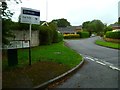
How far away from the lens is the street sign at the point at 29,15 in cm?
1111

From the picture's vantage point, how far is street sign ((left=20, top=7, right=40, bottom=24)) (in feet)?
36.5

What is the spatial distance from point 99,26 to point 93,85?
4304 inches

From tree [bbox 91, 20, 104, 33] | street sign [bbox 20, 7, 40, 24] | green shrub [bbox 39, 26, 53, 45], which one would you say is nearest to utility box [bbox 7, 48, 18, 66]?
street sign [bbox 20, 7, 40, 24]

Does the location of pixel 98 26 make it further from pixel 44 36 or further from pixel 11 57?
pixel 11 57

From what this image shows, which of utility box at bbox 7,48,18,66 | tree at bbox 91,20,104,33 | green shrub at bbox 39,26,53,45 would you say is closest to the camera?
utility box at bbox 7,48,18,66

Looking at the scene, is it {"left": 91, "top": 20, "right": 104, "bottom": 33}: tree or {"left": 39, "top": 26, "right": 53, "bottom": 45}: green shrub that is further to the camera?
{"left": 91, "top": 20, "right": 104, "bottom": 33}: tree

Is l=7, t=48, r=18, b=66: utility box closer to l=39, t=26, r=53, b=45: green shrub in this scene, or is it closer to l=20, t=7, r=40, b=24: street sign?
l=20, t=7, r=40, b=24: street sign

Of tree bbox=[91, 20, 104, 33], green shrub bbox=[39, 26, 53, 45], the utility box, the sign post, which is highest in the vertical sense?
tree bbox=[91, 20, 104, 33]

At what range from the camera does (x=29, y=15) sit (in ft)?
37.5

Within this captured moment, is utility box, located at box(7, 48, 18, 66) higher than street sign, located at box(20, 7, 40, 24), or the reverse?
street sign, located at box(20, 7, 40, 24)

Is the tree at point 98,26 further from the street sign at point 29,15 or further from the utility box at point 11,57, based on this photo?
the utility box at point 11,57

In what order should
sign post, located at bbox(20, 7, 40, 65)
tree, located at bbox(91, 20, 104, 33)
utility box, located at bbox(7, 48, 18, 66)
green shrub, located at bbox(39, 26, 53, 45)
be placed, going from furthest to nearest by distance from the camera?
tree, located at bbox(91, 20, 104, 33) < green shrub, located at bbox(39, 26, 53, 45) < sign post, located at bbox(20, 7, 40, 65) < utility box, located at bbox(7, 48, 18, 66)

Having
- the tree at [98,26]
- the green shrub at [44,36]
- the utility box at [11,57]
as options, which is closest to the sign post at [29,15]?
the utility box at [11,57]

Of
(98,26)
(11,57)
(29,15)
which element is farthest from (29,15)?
(98,26)
